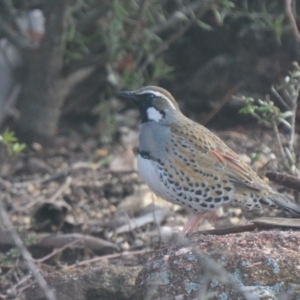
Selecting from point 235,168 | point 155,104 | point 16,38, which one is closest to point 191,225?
point 235,168

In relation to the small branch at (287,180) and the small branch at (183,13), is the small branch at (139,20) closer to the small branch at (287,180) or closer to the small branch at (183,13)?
the small branch at (183,13)

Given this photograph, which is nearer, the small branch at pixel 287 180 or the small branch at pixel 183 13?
the small branch at pixel 287 180

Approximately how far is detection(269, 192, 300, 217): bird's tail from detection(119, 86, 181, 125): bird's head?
830 mm

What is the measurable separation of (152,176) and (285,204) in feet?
2.74

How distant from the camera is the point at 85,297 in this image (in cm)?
494

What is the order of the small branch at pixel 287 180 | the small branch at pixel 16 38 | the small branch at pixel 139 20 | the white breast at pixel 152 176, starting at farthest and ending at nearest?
the small branch at pixel 16 38 < the small branch at pixel 139 20 < the small branch at pixel 287 180 < the white breast at pixel 152 176

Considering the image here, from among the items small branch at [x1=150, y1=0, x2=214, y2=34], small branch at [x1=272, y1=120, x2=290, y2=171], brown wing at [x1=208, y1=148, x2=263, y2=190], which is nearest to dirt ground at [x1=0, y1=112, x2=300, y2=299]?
small branch at [x1=272, y1=120, x2=290, y2=171]

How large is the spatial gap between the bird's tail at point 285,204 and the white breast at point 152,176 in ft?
2.25

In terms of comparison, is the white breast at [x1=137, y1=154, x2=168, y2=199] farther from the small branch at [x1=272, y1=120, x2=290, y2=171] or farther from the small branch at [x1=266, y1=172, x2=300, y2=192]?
the small branch at [x1=272, y1=120, x2=290, y2=171]

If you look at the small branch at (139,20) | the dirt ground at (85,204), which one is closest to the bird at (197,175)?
the dirt ground at (85,204)

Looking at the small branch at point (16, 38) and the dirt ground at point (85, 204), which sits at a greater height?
Result: the small branch at point (16, 38)

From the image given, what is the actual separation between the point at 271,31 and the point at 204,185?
138 inches

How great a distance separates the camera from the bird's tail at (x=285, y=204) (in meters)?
5.30

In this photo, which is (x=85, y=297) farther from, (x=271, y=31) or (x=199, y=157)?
(x=271, y=31)
